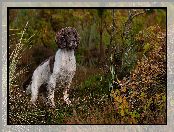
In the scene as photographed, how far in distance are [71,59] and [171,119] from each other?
1.57m

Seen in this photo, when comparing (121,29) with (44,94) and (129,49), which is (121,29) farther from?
(44,94)

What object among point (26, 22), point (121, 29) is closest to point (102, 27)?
point (121, 29)

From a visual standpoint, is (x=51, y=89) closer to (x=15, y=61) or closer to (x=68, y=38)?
(x=15, y=61)

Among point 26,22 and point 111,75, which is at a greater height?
point 26,22

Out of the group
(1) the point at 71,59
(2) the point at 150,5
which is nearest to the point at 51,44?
(1) the point at 71,59

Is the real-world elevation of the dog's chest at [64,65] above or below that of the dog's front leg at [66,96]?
above

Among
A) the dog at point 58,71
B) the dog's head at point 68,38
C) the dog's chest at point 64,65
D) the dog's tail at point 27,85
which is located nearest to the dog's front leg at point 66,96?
the dog at point 58,71

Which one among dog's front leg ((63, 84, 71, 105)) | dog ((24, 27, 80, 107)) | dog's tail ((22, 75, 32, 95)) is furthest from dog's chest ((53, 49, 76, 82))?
dog's tail ((22, 75, 32, 95))

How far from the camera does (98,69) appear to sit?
11953 mm

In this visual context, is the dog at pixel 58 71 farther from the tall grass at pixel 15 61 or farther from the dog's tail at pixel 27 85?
the tall grass at pixel 15 61

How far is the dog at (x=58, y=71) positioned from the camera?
11.5 meters

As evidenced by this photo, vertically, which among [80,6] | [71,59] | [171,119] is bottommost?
[171,119]

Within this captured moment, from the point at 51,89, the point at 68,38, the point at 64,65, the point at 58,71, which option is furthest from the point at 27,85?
the point at 68,38

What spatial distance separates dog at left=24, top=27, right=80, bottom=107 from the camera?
11.5 meters
